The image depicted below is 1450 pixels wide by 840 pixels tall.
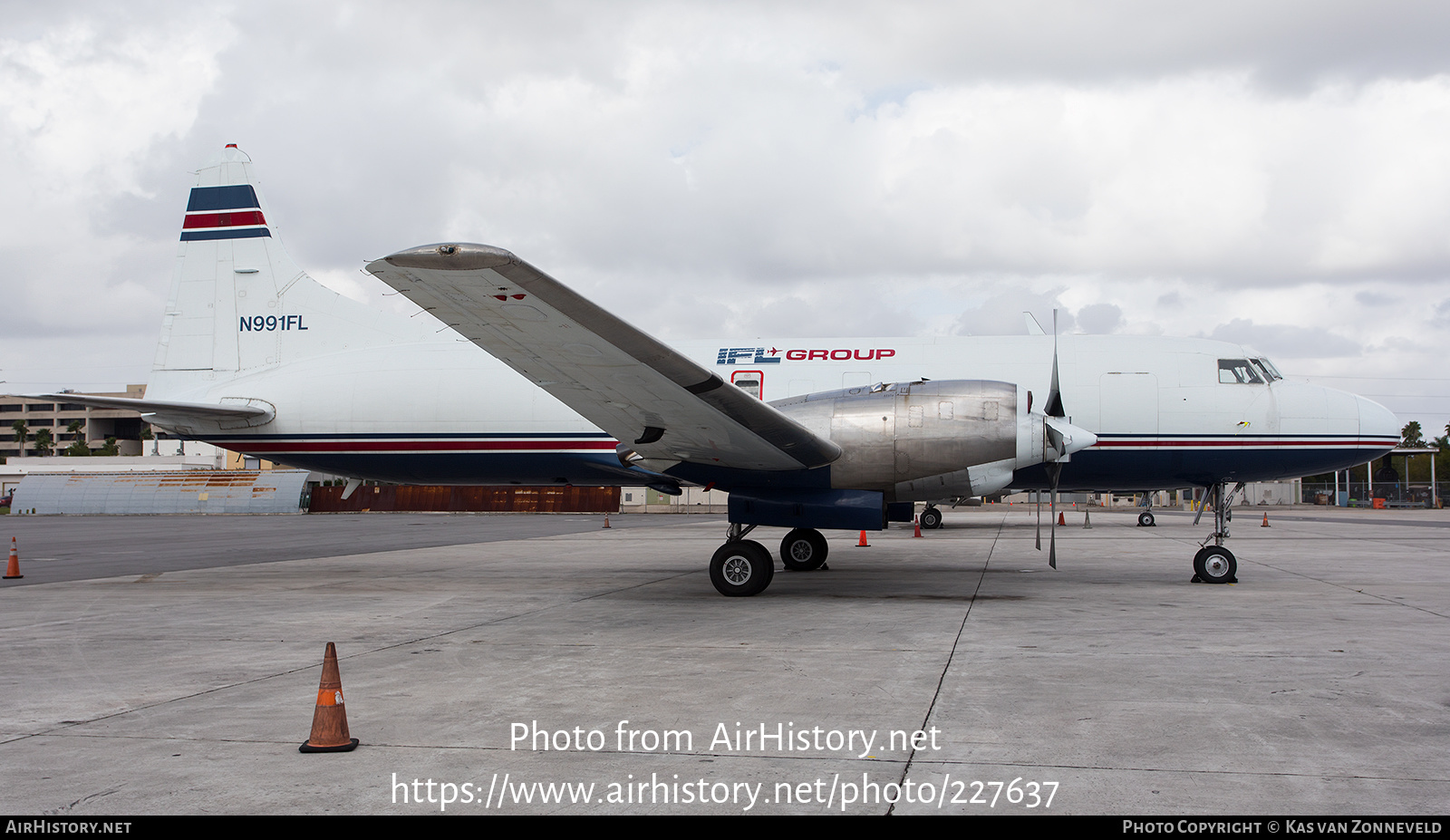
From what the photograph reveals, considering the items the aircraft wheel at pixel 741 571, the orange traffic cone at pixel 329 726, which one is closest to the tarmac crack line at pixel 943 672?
the aircraft wheel at pixel 741 571

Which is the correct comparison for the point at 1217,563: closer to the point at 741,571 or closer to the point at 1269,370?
the point at 1269,370

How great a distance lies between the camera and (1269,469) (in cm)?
1433

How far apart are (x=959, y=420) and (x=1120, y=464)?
15.4 ft

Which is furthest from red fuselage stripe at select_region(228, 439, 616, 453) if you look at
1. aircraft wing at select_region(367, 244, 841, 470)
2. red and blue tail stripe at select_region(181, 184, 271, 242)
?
red and blue tail stripe at select_region(181, 184, 271, 242)

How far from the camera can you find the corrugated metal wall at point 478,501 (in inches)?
2146

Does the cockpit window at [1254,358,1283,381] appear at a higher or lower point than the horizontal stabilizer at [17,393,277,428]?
higher

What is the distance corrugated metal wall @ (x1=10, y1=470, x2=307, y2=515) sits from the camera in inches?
2124

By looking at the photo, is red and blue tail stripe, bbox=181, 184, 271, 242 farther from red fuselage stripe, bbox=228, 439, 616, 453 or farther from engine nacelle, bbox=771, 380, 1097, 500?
engine nacelle, bbox=771, 380, 1097, 500

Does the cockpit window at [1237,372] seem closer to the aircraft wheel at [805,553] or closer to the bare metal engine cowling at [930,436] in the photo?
the bare metal engine cowling at [930,436]

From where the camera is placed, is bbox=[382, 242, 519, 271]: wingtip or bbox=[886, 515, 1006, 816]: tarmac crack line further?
bbox=[382, 242, 519, 271]: wingtip

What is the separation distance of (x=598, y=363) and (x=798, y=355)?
600 cm

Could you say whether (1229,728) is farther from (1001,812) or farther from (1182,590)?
(1182,590)

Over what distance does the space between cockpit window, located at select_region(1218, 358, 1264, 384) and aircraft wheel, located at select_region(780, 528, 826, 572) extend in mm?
6981

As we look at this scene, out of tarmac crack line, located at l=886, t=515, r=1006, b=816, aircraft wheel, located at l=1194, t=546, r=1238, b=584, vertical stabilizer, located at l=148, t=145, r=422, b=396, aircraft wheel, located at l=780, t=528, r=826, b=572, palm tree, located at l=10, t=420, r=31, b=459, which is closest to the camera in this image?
tarmac crack line, located at l=886, t=515, r=1006, b=816
